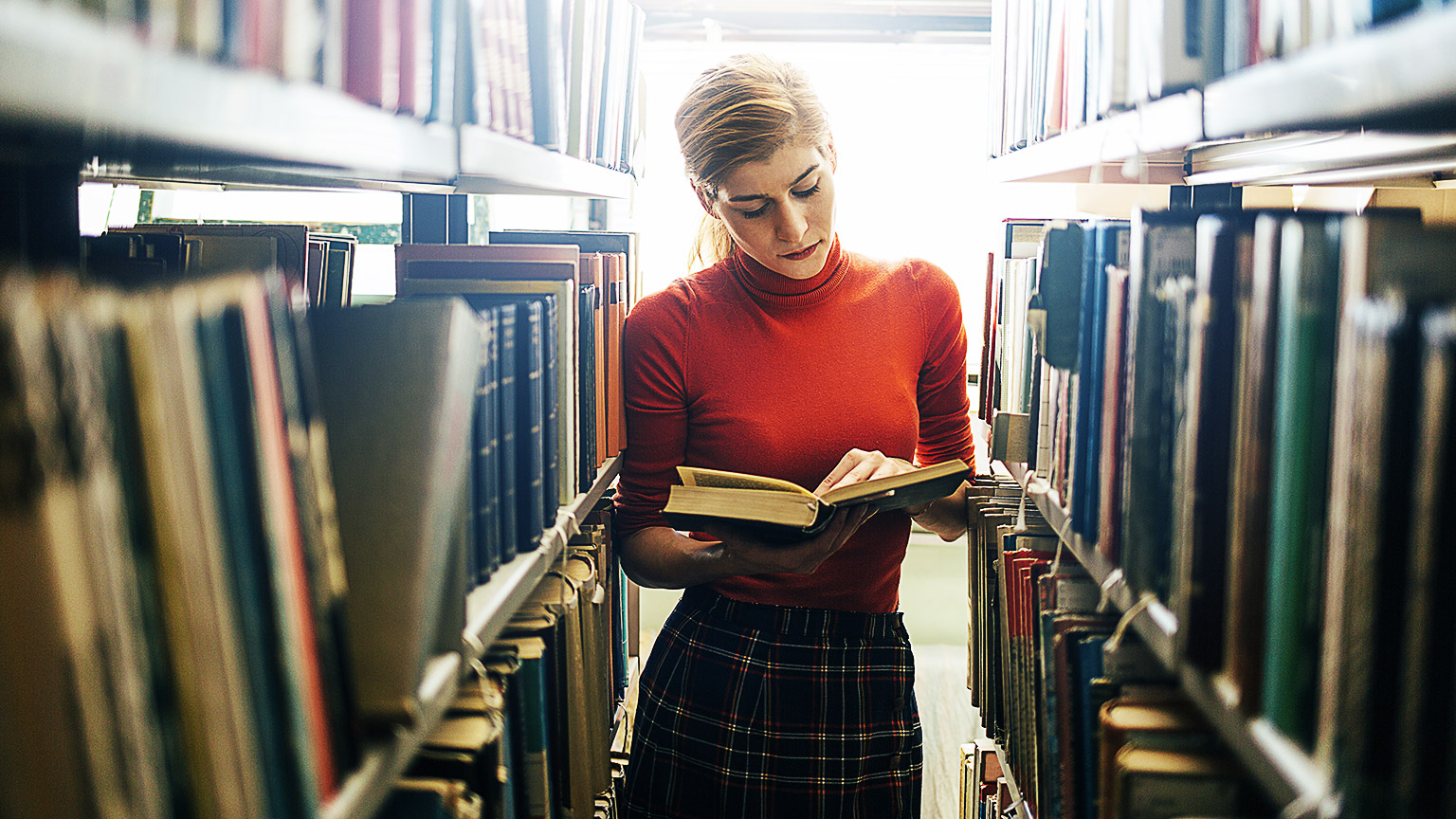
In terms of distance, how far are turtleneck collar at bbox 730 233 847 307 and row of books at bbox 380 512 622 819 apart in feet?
1.55

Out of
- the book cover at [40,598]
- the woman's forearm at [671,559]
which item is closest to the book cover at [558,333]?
the woman's forearm at [671,559]

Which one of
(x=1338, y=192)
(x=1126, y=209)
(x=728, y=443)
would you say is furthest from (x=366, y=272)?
(x=1338, y=192)

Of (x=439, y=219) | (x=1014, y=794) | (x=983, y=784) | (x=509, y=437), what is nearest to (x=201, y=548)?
(x=509, y=437)

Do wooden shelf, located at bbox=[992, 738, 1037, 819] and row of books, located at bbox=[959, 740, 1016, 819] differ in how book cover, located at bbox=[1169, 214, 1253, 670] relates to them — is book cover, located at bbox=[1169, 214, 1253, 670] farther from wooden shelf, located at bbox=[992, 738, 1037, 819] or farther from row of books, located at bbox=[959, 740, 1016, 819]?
row of books, located at bbox=[959, 740, 1016, 819]

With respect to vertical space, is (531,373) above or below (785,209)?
below

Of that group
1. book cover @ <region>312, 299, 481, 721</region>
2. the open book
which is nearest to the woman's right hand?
the open book

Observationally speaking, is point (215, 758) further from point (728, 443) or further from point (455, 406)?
point (728, 443)

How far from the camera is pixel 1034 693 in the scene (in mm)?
1133

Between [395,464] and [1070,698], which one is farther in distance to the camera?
[1070,698]

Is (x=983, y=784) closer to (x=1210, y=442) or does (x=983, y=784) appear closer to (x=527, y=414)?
(x=527, y=414)

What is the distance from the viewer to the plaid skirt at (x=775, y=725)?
139 centimetres

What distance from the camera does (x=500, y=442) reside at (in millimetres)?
937

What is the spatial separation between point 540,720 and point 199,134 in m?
0.79

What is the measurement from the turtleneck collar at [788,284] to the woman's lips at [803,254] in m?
0.04
